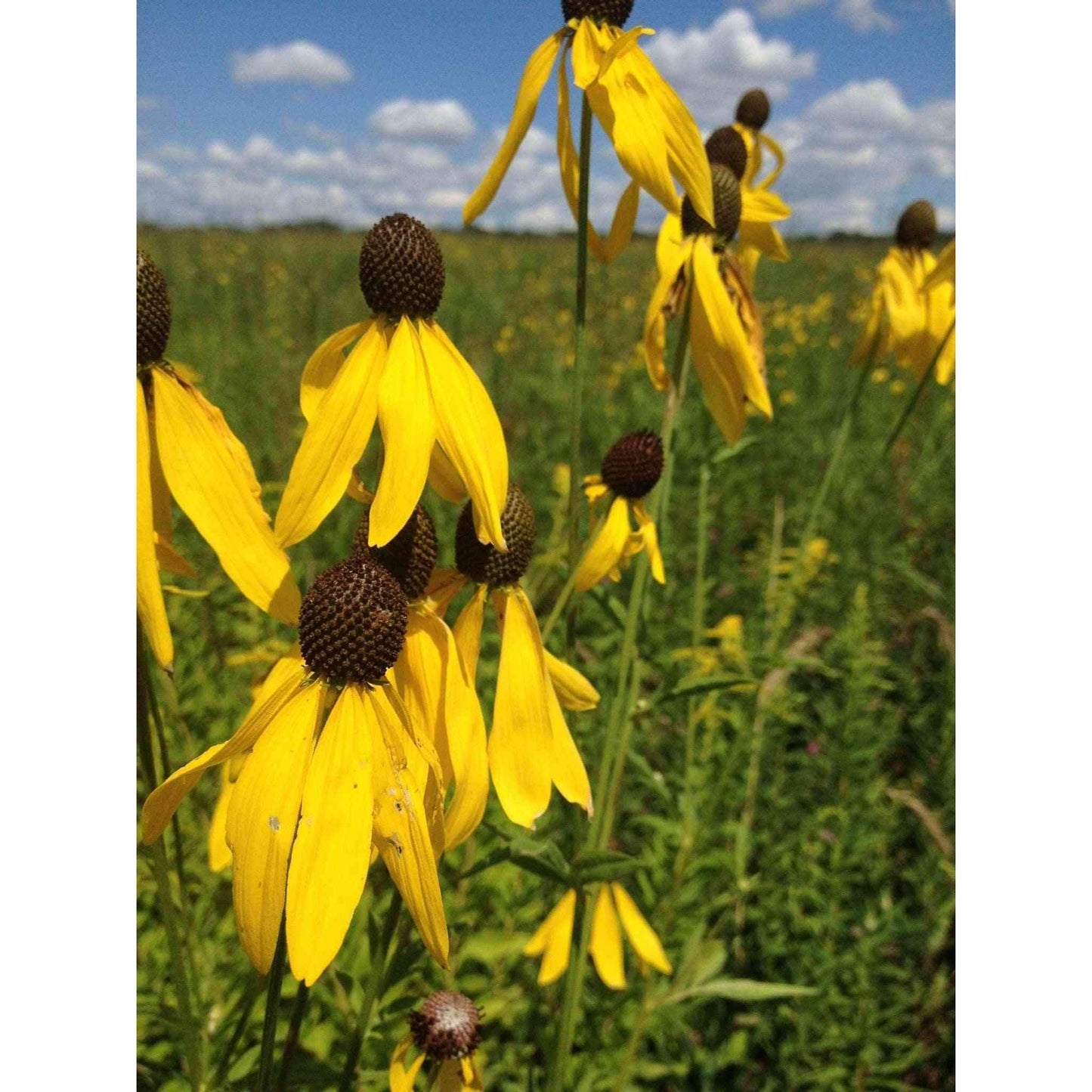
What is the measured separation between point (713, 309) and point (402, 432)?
51cm

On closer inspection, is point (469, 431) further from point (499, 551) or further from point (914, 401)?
point (914, 401)

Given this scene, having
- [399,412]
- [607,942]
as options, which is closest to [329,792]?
[399,412]

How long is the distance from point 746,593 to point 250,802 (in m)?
1.97

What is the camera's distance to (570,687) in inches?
29.6

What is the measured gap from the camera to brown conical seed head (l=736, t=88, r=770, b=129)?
1.66 metres

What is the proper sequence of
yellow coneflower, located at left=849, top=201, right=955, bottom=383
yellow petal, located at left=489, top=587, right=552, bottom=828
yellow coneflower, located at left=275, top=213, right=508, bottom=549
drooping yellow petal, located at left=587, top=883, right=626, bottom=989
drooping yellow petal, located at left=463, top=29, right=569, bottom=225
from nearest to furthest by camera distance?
yellow coneflower, located at left=275, top=213, right=508, bottom=549 < yellow petal, located at left=489, top=587, right=552, bottom=828 < drooping yellow petal, located at left=463, top=29, right=569, bottom=225 < drooping yellow petal, located at left=587, top=883, right=626, bottom=989 < yellow coneflower, located at left=849, top=201, right=955, bottom=383

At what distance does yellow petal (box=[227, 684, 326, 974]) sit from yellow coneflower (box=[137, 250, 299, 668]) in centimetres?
11

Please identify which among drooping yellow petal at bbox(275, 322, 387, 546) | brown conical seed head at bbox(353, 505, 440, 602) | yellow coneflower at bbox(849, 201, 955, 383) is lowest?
brown conical seed head at bbox(353, 505, 440, 602)

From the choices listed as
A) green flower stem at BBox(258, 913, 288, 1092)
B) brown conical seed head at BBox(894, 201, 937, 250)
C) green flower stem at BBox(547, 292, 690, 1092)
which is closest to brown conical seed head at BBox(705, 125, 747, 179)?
green flower stem at BBox(547, 292, 690, 1092)

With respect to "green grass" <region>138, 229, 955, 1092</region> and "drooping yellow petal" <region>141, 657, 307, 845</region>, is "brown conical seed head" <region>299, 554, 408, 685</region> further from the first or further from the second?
"green grass" <region>138, 229, 955, 1092</region>
